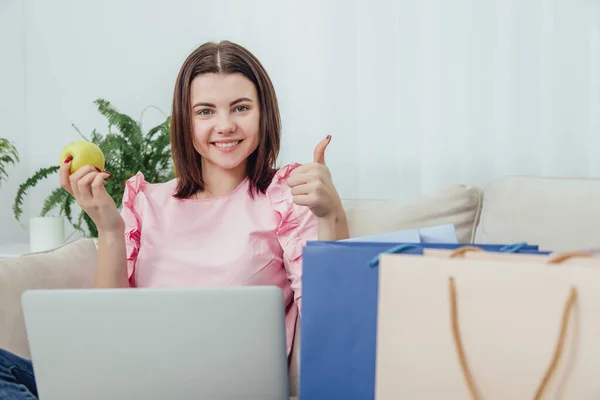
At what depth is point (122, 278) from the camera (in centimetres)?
165

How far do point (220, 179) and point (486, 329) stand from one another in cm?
105

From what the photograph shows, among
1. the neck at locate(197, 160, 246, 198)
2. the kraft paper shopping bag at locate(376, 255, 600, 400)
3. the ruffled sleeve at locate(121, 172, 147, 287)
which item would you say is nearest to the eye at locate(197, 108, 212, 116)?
the neck at locate(197, 160, 246, 198)

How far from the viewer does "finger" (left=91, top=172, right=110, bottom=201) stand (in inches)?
60.0

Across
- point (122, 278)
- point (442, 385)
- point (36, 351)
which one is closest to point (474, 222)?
point (122, 278)

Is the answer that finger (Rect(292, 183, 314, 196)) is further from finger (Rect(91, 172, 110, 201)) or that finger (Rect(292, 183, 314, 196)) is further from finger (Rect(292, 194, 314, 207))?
finger (Rect(91, 172, 110, 201))

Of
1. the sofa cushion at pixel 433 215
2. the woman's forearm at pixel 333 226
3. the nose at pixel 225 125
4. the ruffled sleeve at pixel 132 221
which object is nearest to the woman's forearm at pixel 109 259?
the ruffled sleeve at pixel 132 221

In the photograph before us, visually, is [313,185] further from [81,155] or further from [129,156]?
[129,156]

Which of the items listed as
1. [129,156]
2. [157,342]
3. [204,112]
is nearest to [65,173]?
[204,112]

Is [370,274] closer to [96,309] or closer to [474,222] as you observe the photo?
[96,309]

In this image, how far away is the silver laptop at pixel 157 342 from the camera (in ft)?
3.23

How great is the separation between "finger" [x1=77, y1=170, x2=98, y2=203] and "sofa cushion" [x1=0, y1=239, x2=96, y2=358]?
0.19 m

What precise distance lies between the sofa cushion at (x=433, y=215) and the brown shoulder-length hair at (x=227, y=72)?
0.29m

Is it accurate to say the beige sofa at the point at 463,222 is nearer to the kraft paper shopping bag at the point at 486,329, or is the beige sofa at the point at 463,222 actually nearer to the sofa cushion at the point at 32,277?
the sofa cushion at the point at 32,277

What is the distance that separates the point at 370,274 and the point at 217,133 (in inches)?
31.3
